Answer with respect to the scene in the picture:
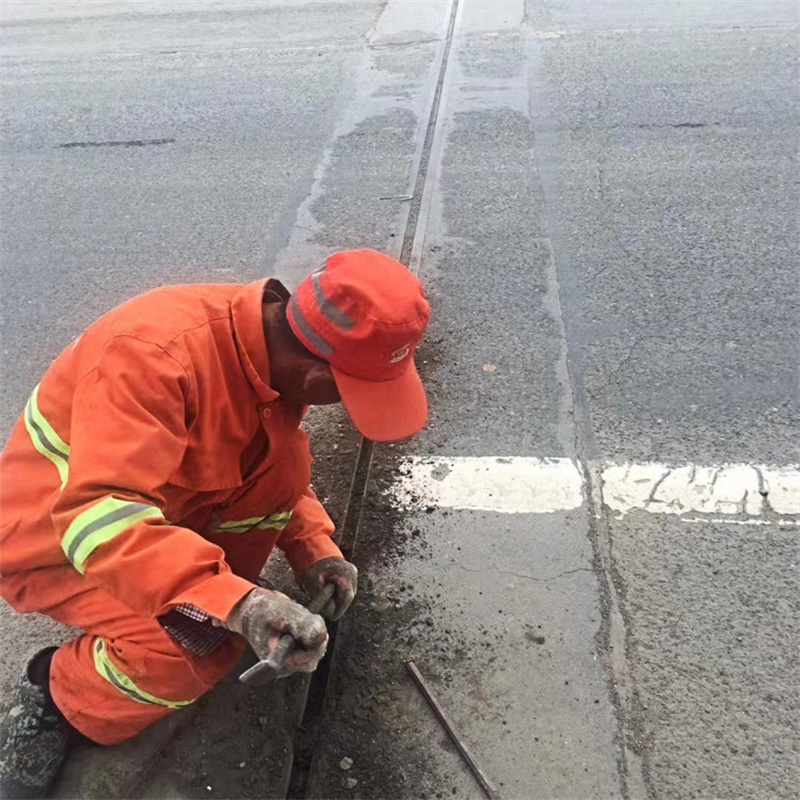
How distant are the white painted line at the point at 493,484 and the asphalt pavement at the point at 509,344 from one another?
1 centimetres

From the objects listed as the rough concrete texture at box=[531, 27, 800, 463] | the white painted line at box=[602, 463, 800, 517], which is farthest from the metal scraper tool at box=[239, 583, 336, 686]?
the rough concrete texture at box=[531, 27, 800, 463]

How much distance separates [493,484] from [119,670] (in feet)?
4.57

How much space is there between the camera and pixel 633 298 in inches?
147

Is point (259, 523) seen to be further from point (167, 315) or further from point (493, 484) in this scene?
point (493, 484)

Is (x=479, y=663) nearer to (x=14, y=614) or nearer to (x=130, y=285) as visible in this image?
(x=14, y=614)

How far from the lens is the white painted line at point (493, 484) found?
2.74 m

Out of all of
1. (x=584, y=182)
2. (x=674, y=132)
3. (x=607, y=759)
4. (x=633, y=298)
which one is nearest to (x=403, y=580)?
(x=607, y=759)

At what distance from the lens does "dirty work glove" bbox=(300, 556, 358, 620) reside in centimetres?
223

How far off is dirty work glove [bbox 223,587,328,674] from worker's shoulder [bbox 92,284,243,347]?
1.91 ft

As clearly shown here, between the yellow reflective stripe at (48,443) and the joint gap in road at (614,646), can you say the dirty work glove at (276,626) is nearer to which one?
the yellow reflective stripe at (48,443)

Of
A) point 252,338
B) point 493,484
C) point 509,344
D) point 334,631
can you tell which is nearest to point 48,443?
point 252,338

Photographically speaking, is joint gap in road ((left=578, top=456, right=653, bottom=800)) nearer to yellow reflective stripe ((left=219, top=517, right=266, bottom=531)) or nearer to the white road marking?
the white road marking

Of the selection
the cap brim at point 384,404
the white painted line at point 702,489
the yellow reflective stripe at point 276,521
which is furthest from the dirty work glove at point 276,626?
the white painted line at point 702,489

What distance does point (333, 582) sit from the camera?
223 centimetres
